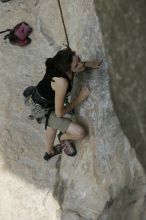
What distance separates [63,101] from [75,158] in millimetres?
874

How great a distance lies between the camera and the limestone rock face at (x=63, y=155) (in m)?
4.80

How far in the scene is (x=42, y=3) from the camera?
25.0 feet

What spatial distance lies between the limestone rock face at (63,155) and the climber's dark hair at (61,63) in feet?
1.30

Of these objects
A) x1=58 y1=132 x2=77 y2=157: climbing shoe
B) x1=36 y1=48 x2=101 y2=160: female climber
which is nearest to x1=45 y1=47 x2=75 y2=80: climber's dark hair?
x1=36 y1=48 x2=101 y2=160: female climber

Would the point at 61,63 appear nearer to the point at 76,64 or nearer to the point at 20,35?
the point at 76,64

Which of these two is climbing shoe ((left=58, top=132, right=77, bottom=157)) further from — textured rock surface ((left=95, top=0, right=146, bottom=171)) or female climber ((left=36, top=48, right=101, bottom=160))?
textured rock surface ((left=95, top=0, right=146, bottom=171))

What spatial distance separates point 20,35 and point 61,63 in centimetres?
279

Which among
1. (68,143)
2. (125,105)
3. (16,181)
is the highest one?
(125,105)

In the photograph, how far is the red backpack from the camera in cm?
734

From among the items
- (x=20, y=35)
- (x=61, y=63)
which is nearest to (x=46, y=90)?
(x=61, y=63)

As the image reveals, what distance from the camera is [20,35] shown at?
7305mm

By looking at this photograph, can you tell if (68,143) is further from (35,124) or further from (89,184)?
(35,124)

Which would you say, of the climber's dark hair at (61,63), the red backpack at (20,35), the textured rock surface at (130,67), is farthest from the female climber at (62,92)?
the red backpack at (20,35)

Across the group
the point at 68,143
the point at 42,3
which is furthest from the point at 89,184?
the point at 42,3
